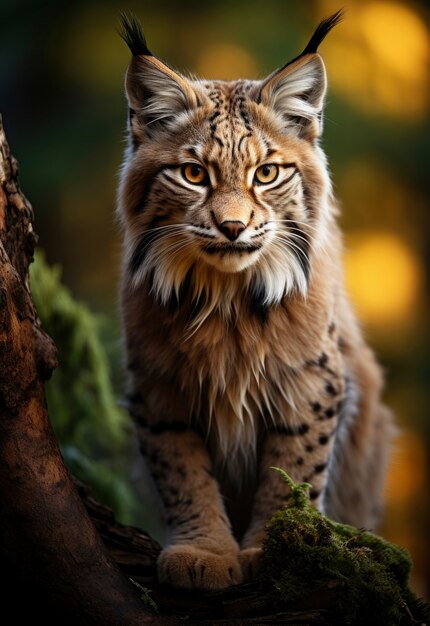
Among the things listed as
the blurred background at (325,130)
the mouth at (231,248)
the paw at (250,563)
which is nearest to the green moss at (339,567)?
the paw at (250,563)

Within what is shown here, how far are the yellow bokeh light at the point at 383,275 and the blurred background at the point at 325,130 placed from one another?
0.05 feet

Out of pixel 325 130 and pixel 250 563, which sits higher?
pixel 325 130

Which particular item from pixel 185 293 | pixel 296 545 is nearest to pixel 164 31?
pixel 185 293

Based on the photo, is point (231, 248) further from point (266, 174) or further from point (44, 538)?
point (44, 538)

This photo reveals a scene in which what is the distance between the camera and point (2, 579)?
280 centimetres

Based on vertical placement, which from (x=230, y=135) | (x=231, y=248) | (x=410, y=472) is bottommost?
(x=410, y=472)

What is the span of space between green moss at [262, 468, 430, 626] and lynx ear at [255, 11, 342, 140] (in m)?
1.59

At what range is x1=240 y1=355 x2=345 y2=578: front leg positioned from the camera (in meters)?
3.81

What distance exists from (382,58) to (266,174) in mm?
6168

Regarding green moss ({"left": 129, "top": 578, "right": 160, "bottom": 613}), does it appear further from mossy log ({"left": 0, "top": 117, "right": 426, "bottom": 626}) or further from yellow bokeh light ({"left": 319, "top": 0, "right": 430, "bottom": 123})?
yellow bokeh light ({"left": 319, "top": 0, "right": 430, "bottom": 123})

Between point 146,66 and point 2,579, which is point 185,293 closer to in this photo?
point 146,66

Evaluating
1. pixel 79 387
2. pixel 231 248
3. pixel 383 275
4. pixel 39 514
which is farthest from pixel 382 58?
pixel 39 514

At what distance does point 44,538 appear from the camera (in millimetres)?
2801

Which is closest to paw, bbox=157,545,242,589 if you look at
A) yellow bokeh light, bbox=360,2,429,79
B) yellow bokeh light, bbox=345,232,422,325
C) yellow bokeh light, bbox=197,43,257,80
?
yellow bokeh light, bbox=345,232,422,325
